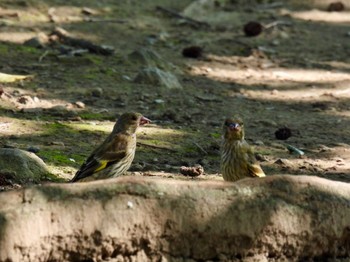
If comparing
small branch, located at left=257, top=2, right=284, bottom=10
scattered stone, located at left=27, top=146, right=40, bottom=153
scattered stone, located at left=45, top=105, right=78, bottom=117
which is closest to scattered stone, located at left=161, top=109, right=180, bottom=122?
scattered stone, located at left=45, top=105, right=78, bottom=117

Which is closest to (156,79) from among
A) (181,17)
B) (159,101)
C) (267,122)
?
(159,101)

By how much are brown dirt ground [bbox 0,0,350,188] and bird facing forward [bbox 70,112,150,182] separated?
0.43 meters

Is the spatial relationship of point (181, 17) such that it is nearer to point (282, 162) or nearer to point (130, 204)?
point (282, 162)

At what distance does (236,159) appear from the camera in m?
7.80

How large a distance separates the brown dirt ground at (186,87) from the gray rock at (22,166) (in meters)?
0.26

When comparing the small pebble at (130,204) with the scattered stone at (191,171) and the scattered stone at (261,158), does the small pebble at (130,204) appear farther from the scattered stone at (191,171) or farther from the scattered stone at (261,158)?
the scattered stone at (261,158)

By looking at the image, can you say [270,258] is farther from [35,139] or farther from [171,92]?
[171,92]

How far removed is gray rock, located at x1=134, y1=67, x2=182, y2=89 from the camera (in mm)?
11661

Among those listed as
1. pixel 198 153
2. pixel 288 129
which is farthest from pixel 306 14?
pixel 198 153

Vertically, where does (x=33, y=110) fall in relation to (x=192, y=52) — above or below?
above

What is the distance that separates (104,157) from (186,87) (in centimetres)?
445

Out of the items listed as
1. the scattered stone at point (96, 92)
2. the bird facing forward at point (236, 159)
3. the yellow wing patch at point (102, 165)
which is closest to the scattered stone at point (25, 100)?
the scattered stone at point (96, 92)

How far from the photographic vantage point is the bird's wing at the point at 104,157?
24.2 feet

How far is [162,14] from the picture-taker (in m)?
15.5
